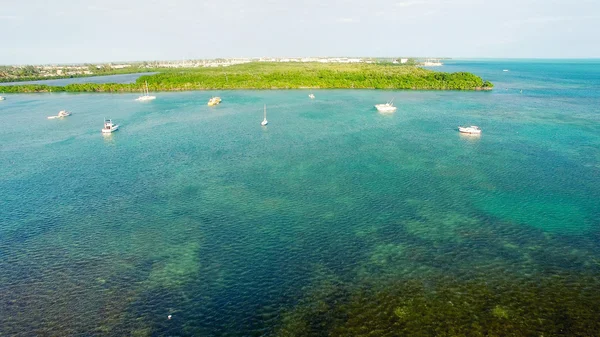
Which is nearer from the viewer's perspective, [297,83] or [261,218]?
[261,218]

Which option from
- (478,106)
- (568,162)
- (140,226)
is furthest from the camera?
(478,106)

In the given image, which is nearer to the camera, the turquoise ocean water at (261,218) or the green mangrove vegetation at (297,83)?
the turquoise ocean water at (261,218)

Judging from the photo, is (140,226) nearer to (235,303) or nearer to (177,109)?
(235,303)

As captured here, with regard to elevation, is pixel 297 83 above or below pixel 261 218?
above

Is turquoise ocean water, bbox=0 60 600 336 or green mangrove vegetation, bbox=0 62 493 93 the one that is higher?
green mangrove vegetation, bbox=0 62 493 93

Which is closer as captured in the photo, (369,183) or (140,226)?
(140,226)

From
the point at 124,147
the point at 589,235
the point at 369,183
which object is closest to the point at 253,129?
the point at 124,147

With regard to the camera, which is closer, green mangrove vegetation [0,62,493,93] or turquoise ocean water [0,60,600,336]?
turquoise ocean water [0,60,600,336]

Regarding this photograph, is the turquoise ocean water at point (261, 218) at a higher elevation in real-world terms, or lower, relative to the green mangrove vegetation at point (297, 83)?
lower
